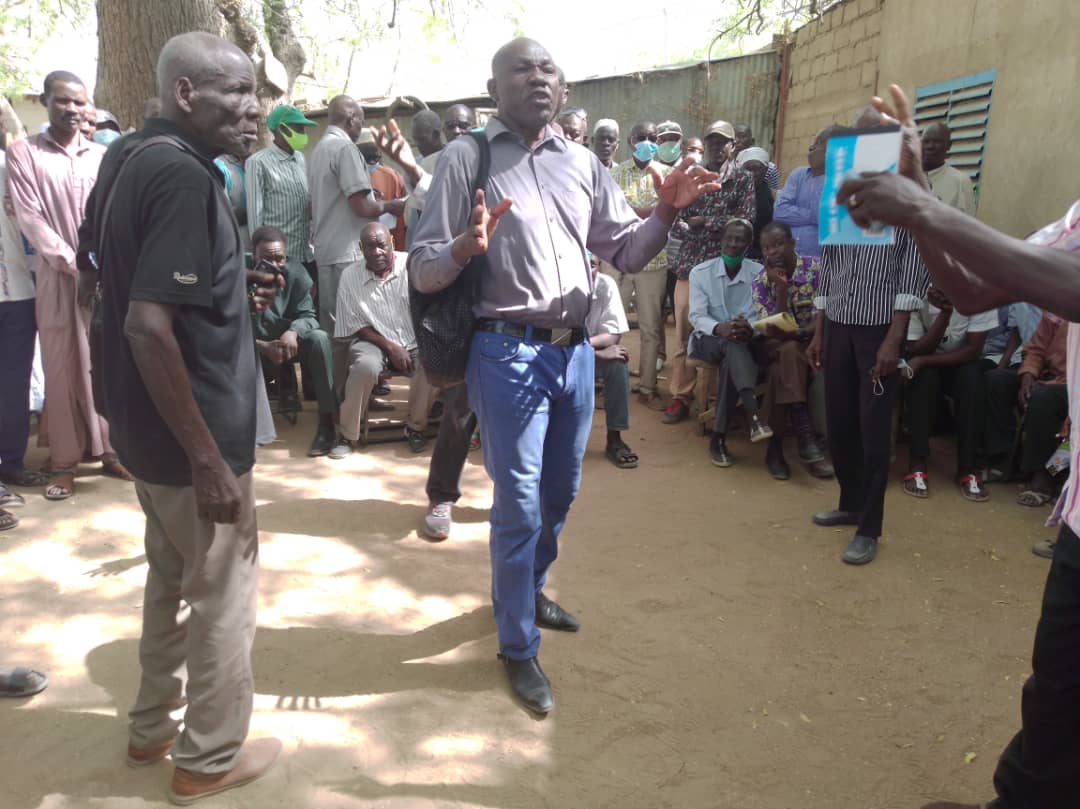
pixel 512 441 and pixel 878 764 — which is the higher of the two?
pixel 512 441

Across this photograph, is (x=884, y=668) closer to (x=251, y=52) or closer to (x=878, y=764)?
(x=878, y=764)

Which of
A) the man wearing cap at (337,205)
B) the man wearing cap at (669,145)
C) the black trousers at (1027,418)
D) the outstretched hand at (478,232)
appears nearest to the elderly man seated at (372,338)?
the man wearing cap at (337,205)

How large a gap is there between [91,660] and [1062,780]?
3195mm

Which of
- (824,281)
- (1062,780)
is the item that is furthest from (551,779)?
(824,281)

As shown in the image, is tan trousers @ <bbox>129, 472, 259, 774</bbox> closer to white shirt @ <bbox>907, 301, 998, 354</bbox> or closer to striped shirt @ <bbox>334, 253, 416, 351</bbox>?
striped shirt @ <bbox>334, 253, 416, 351</bbox>

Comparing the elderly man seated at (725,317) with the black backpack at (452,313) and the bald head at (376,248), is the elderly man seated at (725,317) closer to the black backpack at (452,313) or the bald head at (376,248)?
the bald head at (376,248)

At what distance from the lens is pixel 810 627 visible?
342cm

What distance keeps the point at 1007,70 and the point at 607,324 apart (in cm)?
351

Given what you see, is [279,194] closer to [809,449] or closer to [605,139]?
[605,139]

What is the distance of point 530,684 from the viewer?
9.33 ft

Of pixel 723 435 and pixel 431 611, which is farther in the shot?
pixel 723 435

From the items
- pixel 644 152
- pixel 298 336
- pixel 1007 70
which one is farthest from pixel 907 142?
pixel 644 152

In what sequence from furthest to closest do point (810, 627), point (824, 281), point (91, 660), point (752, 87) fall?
point (752, 87) → point (824, 281) → point (810, 627) → point (91, 660)

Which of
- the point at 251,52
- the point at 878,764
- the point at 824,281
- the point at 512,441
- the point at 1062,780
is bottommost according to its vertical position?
the point at 878,764
